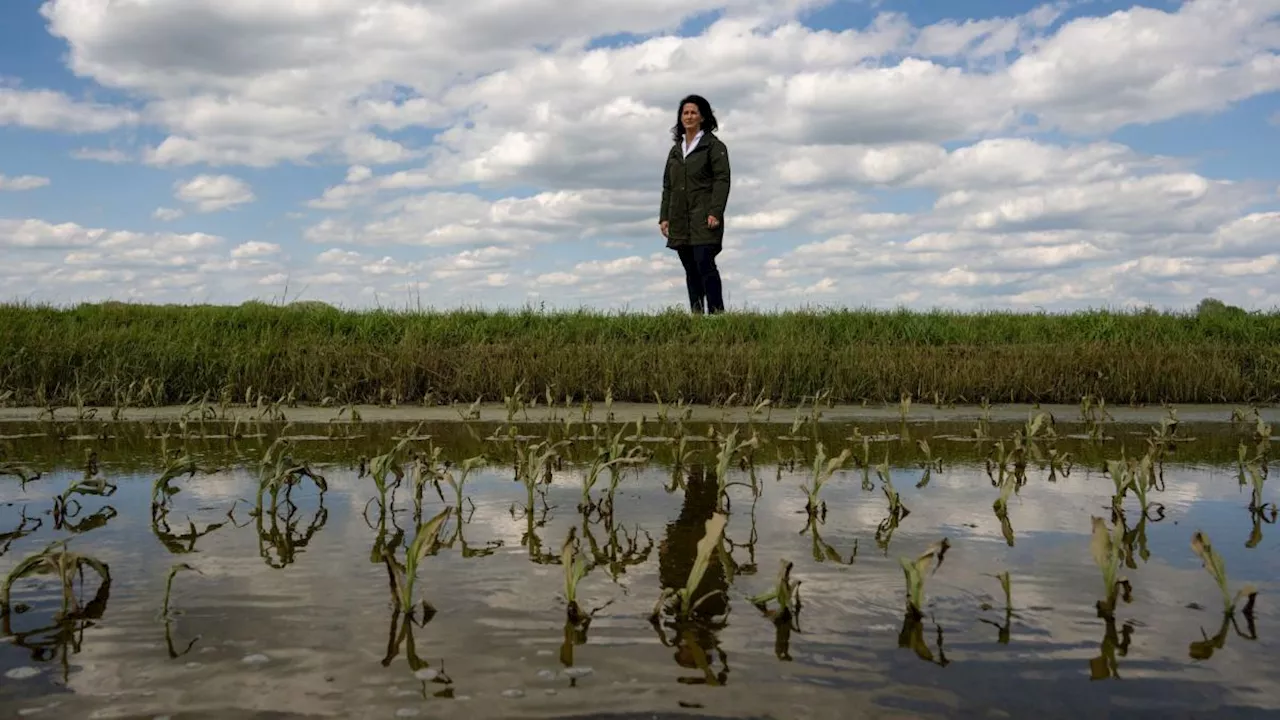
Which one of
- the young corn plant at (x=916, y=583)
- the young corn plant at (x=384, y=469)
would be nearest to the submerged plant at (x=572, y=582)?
the young corn plant at (x=916, y=583)

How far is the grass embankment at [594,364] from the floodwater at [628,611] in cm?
363

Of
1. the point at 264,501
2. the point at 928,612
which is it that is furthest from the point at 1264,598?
the point at 264,501

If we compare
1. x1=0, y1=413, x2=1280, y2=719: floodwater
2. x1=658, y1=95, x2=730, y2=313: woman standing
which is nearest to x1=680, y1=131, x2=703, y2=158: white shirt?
x1=658, y1=95, x2=730, y2=313: woman standing

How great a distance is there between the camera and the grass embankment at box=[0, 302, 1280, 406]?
7.74m

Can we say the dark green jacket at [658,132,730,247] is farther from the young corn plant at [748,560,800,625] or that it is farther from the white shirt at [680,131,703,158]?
the young corn plant at [748,560,800,625]

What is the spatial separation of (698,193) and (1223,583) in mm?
9530

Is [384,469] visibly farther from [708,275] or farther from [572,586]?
[708,275]

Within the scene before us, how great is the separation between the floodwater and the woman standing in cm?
745

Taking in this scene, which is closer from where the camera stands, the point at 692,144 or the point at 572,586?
the point at 572,586

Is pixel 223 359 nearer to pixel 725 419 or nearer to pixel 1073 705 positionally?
pixel 725 419

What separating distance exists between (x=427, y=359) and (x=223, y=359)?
5.47 feet

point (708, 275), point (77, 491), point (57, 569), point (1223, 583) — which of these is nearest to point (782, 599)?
point (1223, 583)

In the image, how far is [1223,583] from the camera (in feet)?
7.40

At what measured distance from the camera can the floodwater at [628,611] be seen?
1.76m
